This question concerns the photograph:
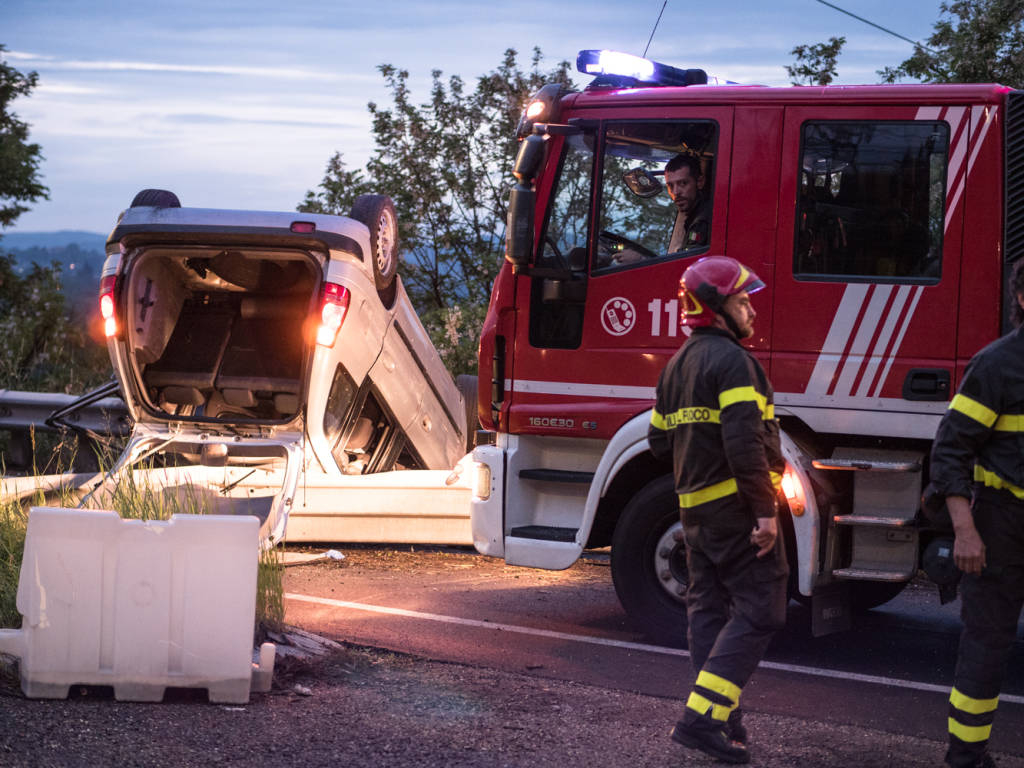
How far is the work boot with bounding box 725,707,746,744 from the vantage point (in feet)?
15.2

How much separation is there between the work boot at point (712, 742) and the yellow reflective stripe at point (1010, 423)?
4.60 feet

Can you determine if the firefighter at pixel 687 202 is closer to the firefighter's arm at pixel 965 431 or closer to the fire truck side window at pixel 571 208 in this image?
the fire truck side window at pixel 571 208

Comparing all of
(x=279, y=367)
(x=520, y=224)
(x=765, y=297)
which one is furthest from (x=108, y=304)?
(x=765, y=297)

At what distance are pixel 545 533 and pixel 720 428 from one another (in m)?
2.13

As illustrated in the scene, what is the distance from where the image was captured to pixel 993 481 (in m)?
4.43

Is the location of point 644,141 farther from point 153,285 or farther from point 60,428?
point 60,428

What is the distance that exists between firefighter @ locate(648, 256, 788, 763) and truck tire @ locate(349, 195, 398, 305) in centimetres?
407

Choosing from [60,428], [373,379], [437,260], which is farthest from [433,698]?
[437,260]

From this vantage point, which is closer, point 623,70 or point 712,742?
point 712,742

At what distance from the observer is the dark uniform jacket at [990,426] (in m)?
4.37

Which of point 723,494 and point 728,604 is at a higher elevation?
point 723,494

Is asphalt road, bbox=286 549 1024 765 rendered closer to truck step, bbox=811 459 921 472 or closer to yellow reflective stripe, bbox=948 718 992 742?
yellow reflective stripe, bbox=948 718 992 742

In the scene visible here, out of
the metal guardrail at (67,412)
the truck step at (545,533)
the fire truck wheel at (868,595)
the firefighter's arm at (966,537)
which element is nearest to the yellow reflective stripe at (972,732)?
the firefighter's arm at (966,537)

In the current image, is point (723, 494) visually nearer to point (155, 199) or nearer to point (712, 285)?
point (712, 285)
